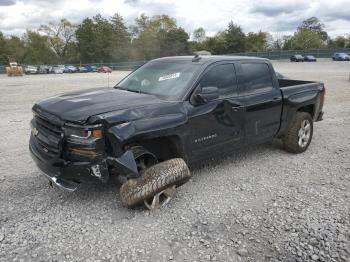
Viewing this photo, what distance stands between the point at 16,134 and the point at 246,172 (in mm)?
5172

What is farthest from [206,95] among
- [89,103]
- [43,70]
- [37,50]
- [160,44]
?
[37,50]

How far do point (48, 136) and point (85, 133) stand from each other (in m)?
0.65

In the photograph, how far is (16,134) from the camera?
761 centimetres

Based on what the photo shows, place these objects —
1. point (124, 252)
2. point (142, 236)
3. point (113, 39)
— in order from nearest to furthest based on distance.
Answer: point (124, 252) → point (142, 236) → point (113, 39)

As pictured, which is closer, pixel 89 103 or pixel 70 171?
pixel 70 171

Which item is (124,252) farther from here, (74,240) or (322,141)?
(322,141)

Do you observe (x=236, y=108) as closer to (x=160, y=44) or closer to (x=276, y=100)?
(x=276, y=100)

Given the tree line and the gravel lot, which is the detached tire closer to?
the gravel lot

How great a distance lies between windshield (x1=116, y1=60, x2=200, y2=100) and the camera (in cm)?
446

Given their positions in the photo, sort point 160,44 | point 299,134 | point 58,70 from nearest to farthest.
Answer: point 299,134 < point 58,70 < point 160,44

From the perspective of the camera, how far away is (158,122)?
3934 millimetres

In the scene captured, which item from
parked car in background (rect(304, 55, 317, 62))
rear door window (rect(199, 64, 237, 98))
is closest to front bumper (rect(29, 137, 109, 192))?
rear door window (rect(199, 64, 237, 98))

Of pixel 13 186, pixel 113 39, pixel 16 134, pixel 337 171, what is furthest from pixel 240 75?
pixel 113 39

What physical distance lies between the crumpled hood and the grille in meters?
0.14
